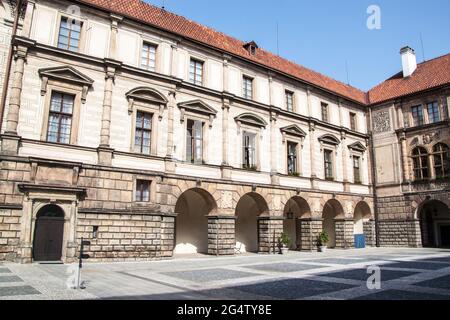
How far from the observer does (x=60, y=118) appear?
1708 cm

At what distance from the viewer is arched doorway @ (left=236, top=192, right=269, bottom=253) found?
83.1 feet

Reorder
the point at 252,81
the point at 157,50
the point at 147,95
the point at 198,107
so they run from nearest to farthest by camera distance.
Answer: the point at 147,95 → the point at 157,50 → the point at 198,107 → the point at 252,81

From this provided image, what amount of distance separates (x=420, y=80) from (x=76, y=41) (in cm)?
2740

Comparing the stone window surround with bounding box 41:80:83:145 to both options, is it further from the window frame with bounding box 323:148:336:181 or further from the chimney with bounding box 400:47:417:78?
the chimney with bounding box 400:47:417:78

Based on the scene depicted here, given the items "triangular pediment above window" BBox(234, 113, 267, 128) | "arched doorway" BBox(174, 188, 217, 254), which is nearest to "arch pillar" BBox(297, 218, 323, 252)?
"arched doorway" BBox(174, 188, 217, 254)

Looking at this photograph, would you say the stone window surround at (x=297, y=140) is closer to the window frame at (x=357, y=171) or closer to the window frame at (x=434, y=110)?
the window frame at (x=357, y=171)

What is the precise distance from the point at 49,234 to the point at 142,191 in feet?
15.3

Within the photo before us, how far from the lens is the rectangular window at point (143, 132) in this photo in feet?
62.4

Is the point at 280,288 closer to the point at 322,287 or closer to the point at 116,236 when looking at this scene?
the point at 322,287

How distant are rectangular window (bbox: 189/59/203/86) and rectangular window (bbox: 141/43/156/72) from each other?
2444 mm

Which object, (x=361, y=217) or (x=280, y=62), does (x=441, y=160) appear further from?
(x=280, y=62)

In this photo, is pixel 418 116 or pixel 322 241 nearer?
pixel 322 241

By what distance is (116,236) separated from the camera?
17141 mm

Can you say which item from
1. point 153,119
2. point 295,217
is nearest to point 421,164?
point 295,217
